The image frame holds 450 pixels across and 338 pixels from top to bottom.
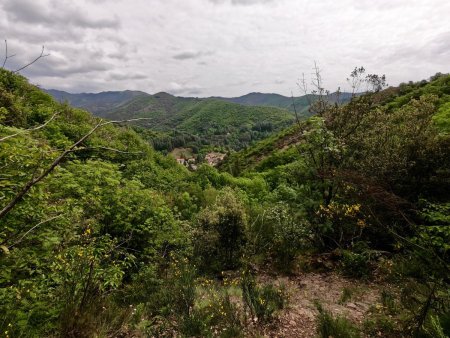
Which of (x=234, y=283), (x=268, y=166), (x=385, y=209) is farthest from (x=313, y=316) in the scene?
(x=268, y=166)

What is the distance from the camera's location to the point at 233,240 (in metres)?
9.98

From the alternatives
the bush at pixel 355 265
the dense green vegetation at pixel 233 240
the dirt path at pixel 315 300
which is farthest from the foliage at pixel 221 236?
the bush at pixel 355 265

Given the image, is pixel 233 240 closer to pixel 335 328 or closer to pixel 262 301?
pixel 262 301

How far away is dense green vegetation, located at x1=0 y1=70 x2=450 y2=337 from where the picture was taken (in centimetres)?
447

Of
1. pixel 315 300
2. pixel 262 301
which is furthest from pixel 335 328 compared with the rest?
pixel 315 300

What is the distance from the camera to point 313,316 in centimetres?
580

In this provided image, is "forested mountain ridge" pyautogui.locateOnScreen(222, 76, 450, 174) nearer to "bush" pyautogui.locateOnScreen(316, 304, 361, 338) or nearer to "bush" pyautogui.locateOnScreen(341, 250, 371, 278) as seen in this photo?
"bush" pyautogui.locateOnScreen(341, 250, 371, 278)

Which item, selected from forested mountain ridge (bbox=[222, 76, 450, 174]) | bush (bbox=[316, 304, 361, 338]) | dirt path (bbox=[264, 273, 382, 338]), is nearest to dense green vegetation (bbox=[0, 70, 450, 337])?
bush (bbox=[316, 304, 361, 338])

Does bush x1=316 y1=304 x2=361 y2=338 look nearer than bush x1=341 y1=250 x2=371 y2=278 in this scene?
Yes

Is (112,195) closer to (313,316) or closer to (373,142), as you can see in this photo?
(313,316)

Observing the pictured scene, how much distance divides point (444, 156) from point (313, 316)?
546 cm

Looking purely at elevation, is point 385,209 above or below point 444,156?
below

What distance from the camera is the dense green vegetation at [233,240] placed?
176 inches

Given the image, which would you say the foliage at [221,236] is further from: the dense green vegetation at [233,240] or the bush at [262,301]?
the bush at [262,301]
